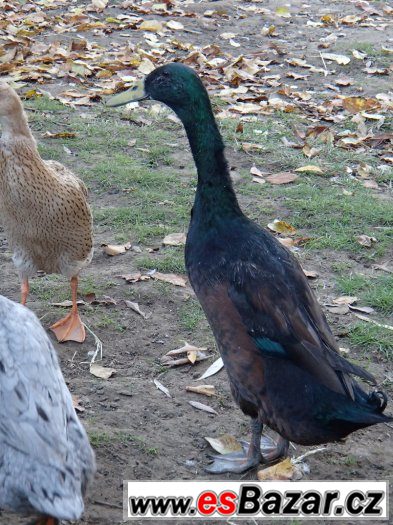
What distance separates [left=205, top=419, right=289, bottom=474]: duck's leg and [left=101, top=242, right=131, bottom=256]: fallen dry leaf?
201cm

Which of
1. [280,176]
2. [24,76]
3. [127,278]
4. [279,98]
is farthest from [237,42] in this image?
[127,278]

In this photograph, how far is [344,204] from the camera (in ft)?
19.8

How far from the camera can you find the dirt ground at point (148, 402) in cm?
358

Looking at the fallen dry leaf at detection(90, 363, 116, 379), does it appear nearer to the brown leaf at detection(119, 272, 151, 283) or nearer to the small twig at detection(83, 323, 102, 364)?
the small twig at detection(83, 323, 102, 364)

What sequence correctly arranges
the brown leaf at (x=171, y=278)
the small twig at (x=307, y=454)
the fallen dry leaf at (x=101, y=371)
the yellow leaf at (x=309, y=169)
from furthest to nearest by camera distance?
the yellow leaf at (x=309, y=169) < the brown leaf at (x=171, y=278) < the fallen dry leaf at (x=101, y=371) < the small twig at (x=307, y=454)

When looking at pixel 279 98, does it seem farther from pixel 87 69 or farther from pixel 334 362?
pixel 334 362

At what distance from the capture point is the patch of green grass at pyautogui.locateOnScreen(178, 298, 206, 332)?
15.3 feet

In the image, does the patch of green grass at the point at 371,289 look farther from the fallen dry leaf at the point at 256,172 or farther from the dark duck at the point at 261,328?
the fallen dry leaf at the point at 256,172

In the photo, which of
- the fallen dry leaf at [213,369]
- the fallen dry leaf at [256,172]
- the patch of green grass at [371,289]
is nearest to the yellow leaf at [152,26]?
the fallen dry leaf at [256,172]

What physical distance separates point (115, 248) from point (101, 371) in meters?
1.33

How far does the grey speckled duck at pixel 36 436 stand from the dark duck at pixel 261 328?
765mm

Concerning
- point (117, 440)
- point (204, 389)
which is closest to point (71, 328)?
point (204, 389)

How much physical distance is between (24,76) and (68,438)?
231 inches

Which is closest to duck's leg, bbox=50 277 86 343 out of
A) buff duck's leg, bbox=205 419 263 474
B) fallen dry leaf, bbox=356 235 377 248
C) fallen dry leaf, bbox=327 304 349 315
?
buff duck's leg, bbox=205 419 263 474
